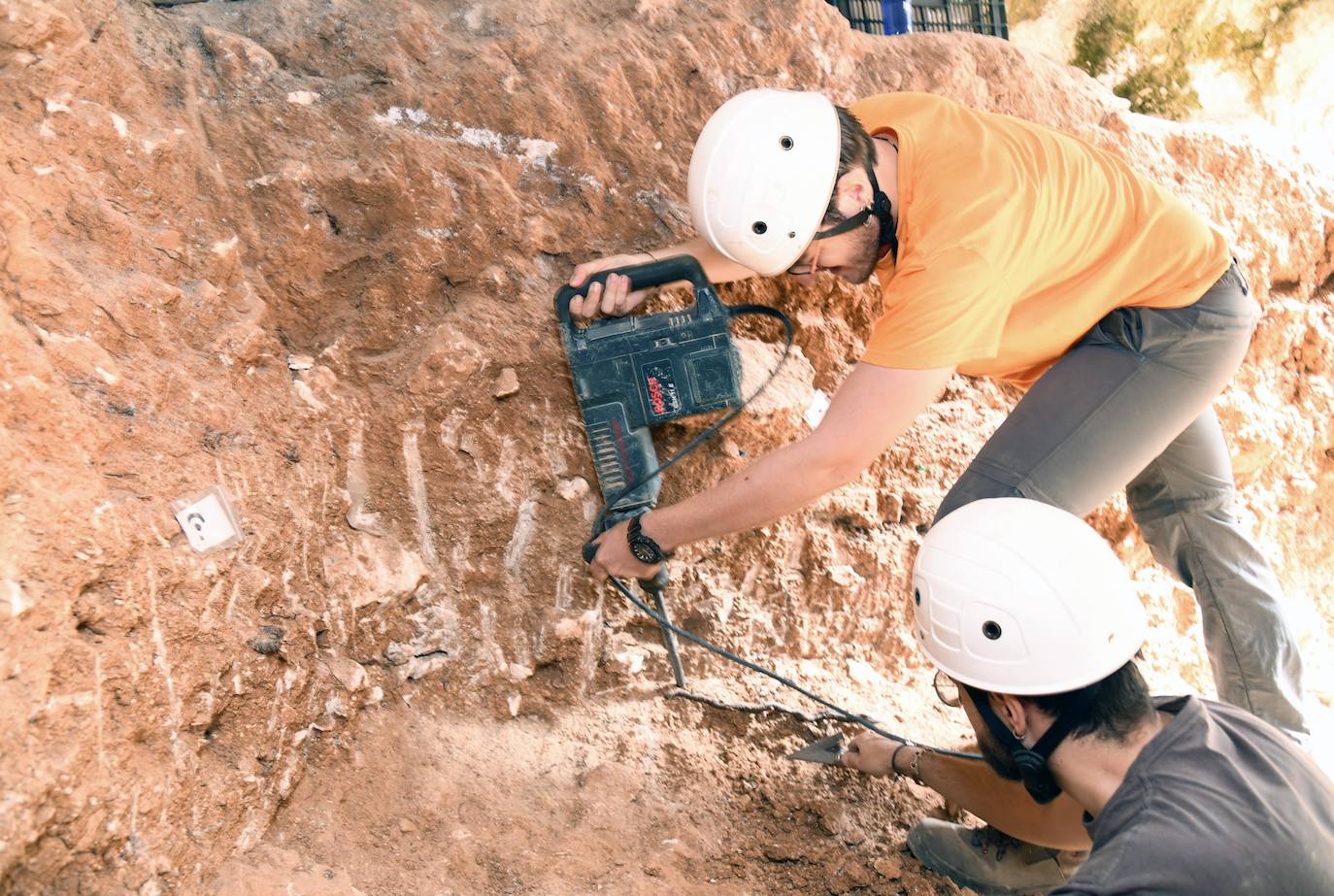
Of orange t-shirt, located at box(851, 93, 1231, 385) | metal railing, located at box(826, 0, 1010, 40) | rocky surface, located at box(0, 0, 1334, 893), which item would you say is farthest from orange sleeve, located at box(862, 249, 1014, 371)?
metal railing, located at box(826, 0, 1010, 40)

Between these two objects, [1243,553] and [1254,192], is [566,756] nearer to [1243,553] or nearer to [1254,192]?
[1243,553]

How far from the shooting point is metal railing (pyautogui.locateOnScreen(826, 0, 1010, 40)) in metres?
3.85

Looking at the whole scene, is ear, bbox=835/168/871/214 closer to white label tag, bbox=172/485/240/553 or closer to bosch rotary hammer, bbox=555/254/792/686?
bosch rotary hammer, bbox=555/254/792/686

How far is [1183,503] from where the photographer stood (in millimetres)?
2738

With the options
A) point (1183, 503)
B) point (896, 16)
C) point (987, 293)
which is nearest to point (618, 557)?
point (987, 293)

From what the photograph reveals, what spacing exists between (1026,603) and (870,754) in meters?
0.77

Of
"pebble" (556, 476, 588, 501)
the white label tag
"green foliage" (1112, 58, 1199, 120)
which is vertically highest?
"green foliage" (1112, 58, 1199, 120)

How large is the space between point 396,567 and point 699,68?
1749 millimetres

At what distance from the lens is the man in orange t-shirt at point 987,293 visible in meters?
2.04

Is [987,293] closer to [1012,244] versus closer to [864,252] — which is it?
[1012,244]

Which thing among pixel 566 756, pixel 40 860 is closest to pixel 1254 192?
pixel 566 756

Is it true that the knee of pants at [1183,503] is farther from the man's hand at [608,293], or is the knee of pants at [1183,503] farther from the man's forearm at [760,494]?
the man's hand at [608,293]

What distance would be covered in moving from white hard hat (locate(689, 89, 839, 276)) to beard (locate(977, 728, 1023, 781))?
1.10 meters

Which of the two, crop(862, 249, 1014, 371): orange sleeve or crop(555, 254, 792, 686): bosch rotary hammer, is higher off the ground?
crop(862, 249, 1014, 371): orange sleeve
